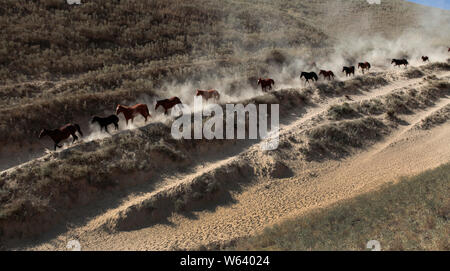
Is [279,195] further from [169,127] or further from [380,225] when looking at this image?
[169,127]

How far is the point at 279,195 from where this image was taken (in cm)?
1479

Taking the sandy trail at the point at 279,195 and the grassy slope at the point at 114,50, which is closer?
the sandy trail at the point at 279,195

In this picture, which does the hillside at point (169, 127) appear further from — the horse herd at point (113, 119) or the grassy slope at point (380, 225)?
the grassy slope at point (380, 225)

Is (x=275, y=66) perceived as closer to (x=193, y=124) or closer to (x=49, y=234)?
(x=193, y=124)

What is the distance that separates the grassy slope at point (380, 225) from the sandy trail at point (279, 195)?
5.78 feet

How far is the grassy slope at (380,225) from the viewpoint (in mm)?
8391

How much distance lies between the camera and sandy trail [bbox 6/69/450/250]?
1171 centimetres

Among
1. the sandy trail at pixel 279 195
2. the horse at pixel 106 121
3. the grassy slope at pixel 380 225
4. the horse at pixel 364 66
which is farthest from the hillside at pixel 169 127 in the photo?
the grassy slope at pixel 380 225

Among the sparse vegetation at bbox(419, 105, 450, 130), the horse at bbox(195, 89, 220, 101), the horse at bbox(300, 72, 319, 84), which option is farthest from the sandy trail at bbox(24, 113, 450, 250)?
the horse at bbox(300, 72, 319, 84)

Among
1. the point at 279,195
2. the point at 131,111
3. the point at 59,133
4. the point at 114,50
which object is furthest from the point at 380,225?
the point at 114,50

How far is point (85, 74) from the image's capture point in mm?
22281

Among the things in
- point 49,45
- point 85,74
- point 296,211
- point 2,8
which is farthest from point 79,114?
point 2,8

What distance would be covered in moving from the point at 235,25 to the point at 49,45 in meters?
21.0

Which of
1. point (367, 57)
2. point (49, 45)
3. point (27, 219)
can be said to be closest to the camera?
point (27, 219)
